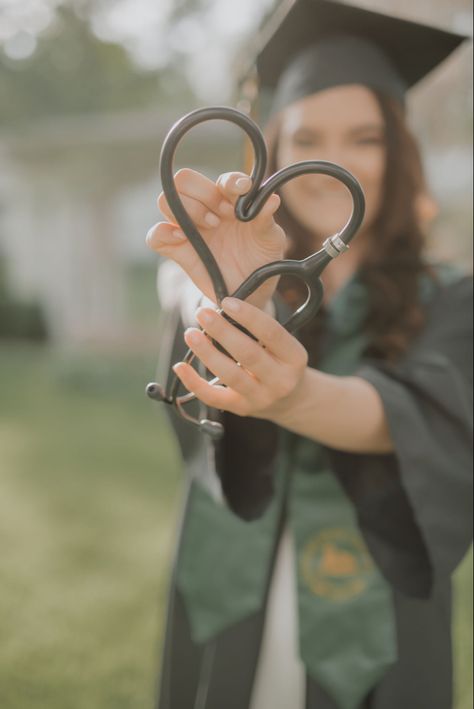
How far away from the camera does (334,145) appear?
1.27 meters

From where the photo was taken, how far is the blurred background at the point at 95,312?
220 cm

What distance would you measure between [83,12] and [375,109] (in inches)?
386

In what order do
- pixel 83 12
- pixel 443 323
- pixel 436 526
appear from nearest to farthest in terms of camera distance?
1. pixel 436 526
2. pixel 443 323
3. pixel 83 12

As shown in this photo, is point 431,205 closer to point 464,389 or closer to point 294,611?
point 464,389

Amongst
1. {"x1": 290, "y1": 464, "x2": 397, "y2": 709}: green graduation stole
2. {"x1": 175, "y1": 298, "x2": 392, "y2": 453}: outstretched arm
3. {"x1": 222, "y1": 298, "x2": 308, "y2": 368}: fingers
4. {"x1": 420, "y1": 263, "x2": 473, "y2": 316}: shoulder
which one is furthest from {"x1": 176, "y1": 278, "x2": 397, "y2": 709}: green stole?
{"x1": 222, "y1": 298, "x2": 308, "y2": 368}: fingers

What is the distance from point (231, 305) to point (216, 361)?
69mm

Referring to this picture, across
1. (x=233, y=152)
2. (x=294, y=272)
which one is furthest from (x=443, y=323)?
(x=233, y=152)

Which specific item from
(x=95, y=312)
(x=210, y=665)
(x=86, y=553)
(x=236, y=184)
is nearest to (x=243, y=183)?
(x=236, y=184)

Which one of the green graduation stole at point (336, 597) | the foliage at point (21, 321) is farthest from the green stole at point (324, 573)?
the foliage at point (21, 321)

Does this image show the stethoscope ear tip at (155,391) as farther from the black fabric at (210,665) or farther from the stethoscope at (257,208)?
the black fabric at (210,665)

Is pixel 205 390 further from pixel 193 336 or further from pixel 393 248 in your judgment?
pixel 393 248

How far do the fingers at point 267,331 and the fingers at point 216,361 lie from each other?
0.04 meters

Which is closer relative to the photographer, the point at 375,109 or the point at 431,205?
the point at 375,109

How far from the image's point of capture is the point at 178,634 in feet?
4.68
